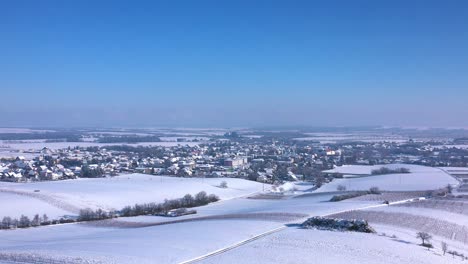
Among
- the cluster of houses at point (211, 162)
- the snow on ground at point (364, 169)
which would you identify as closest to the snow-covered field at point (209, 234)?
the cluster of houses at point (211, 162)

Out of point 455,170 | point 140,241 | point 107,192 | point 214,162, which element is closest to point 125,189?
point 107,192

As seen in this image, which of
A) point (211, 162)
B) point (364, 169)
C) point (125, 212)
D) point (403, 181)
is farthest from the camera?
point (211, 162)

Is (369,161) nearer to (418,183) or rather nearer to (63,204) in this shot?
(418,183)

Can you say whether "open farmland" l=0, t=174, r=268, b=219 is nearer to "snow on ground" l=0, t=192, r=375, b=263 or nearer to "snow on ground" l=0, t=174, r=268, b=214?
"snow on ground" l=0, t=174, r=268, b=214

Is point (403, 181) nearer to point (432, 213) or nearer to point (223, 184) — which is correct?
point (223, 184)

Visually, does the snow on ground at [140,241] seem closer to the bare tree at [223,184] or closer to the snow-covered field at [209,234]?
the snow-covered field at [209,234]

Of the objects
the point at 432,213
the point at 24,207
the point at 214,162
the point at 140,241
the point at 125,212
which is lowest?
the point at 125,212
